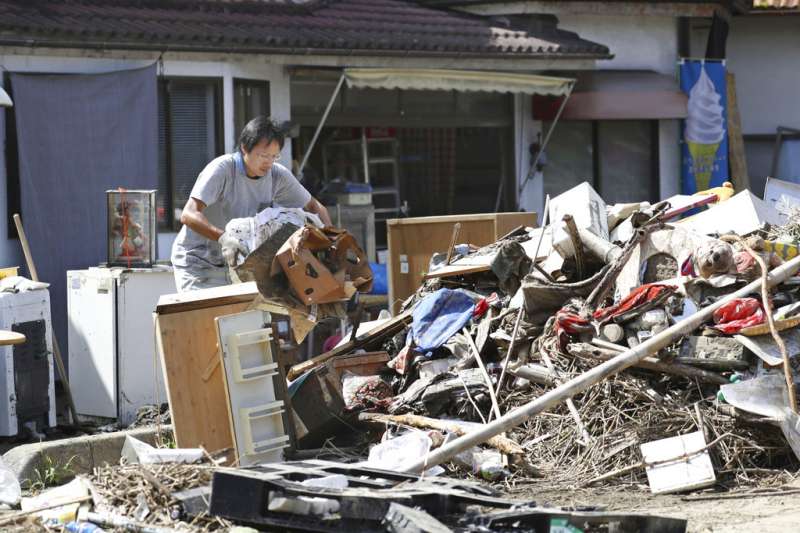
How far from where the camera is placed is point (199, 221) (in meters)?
7.99

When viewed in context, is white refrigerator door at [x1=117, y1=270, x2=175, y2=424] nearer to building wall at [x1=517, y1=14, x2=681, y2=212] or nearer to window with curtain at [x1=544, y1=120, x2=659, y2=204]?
window with curtain at [x1=544, y1=120, x2=659, y2=204]

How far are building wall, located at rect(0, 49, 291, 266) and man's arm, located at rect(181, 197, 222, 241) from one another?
3704 mm

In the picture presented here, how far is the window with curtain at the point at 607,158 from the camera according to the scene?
17188 mm

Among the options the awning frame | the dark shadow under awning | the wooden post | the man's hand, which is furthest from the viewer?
the wooden post

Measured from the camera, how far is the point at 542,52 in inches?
580

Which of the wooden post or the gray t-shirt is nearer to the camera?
the gray t-shirt

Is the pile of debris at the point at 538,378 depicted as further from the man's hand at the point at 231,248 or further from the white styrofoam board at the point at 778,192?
the white styrofoam board at the point at 778,192

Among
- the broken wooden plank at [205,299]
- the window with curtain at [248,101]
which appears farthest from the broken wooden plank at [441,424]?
the window with curtain at [248,101]

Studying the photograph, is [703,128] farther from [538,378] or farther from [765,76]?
[538,378]

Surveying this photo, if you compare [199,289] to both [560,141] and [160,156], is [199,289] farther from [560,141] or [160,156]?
[560,141]

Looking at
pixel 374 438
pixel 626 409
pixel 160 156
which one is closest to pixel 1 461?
pixel 374 438

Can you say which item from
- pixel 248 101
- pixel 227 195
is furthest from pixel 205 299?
pixel 248 101

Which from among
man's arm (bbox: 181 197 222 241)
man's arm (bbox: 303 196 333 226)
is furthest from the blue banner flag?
man's arm (bbox: 181 197 222 241)

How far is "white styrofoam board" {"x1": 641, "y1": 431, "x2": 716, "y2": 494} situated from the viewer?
6988 mm
